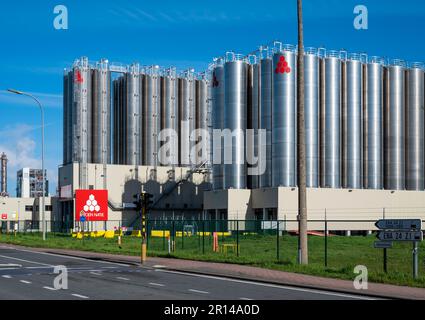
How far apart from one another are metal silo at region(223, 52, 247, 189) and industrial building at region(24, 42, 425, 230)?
13 cm

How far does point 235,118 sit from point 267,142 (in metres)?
5.05

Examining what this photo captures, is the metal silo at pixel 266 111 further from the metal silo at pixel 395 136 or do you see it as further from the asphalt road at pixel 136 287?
the asphalt road at pixel 136 287

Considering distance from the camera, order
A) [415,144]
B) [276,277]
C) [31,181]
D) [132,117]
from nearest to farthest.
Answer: [276,277] < [415,144] < [132,117] < [31,181]

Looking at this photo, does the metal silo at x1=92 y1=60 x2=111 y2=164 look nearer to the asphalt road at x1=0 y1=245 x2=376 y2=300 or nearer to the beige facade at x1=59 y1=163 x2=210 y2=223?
the beige facade at x1=59 y1=163 x2=210 y2=223

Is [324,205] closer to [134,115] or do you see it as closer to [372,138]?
[372,138]

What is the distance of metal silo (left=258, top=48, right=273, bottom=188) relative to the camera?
75.8m

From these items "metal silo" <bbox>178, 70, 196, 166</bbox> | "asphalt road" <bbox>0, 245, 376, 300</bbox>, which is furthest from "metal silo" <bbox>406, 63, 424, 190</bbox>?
"asphalt road" <bbox>0, 245, 376, 300</bbox>

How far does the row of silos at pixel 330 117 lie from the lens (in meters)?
75.0

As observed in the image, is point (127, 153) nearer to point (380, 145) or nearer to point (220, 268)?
point (380, 145)

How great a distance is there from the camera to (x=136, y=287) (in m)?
20.2

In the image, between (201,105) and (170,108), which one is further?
(201,105)

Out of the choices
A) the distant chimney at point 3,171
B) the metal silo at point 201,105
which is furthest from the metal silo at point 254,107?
the distant chimney at point 3,171

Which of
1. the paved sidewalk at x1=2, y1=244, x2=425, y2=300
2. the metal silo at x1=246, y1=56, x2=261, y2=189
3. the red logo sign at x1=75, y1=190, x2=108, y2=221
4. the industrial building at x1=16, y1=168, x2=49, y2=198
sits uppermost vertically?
the metal silo at x1=246, y1=56, x2=261, y2=189

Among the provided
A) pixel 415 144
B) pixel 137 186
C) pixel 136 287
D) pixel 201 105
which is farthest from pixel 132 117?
pixel 136 287
